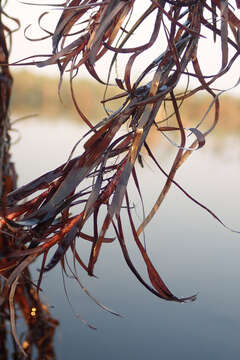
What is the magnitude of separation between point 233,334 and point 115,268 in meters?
0.62

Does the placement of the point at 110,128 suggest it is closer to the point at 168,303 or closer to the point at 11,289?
the point at 11,289

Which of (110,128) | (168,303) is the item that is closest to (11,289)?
(110,128)

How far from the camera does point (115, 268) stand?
2422mm

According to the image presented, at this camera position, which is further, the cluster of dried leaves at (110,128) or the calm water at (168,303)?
the calm water at (168,303)

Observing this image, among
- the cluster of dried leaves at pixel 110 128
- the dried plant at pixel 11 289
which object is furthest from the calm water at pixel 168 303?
the cluster of dried leaves at pixel 110 128

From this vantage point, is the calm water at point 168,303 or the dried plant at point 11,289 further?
the calm water at point 168,303

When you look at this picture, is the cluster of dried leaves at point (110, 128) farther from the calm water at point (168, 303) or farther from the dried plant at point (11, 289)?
the calm water at point (168, 303)

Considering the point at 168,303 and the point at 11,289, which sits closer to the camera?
the point at 11,289

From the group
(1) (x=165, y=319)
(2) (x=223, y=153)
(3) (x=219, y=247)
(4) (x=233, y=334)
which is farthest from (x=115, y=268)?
(2) (x=223, y=153)

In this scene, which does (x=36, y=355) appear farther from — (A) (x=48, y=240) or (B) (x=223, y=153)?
(B) (x=223, y=153)

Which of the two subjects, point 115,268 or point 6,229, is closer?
point 6,229

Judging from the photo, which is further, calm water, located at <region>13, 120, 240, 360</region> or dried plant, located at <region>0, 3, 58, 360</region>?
calm water, located at <region>13, 120, 240, 360</region>

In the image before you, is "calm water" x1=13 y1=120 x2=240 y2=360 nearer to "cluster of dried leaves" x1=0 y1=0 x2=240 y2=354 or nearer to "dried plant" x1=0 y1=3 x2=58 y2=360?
"dried plant" x1=0 y1=3 x2=58 y2=360

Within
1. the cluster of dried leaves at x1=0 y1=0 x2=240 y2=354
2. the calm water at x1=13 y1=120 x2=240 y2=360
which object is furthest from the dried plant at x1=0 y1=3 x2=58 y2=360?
the calm water at x1=13 y1=120 x2=240 y2=360
